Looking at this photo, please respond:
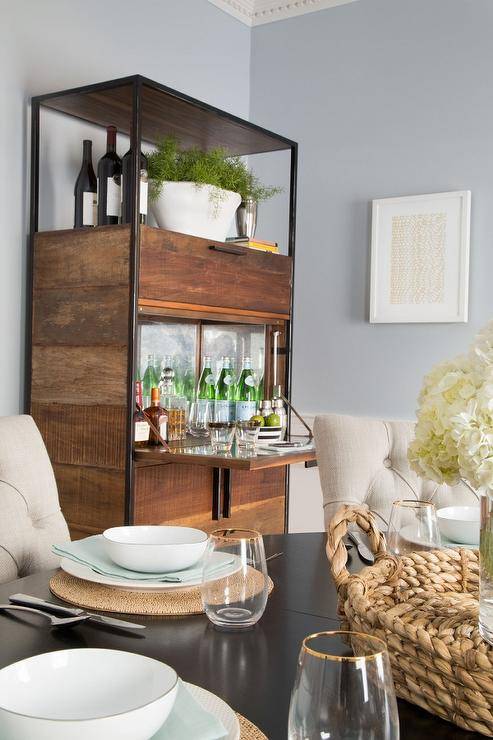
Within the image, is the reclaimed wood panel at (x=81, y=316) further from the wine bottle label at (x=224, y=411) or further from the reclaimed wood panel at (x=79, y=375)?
the wine bottle label at (x=224, y=411)

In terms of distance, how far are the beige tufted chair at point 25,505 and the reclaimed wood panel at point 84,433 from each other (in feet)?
2.75

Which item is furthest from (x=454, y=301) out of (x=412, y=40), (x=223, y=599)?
(x=223, y=599)

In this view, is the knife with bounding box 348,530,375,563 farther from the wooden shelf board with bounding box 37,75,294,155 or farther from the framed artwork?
the framed artwork

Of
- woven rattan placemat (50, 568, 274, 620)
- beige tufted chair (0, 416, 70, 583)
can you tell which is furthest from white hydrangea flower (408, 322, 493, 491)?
beige tufted chair (0, 416, 70, 583)

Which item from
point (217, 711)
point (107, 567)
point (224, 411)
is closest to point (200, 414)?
point (224, 411)

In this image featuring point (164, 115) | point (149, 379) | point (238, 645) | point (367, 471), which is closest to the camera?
point (238, 645)

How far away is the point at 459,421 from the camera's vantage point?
2.34ft

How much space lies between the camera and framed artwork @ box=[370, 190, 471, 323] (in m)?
3.10

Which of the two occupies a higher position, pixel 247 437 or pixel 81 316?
pixel 81 316

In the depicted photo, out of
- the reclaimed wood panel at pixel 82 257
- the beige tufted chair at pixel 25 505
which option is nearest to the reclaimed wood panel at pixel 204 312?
the reclaimed wood panel at pixel 82 257

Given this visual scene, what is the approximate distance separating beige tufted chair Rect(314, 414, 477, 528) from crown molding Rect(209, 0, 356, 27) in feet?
7.54

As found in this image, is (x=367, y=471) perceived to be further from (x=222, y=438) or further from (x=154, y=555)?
(x=154, y=555)

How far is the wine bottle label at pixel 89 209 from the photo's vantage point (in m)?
2.61

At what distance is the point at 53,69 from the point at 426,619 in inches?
96.2
